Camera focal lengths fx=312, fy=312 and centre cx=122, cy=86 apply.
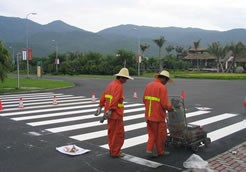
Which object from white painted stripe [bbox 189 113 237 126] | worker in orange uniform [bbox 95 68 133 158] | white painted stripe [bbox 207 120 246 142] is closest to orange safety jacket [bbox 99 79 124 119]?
worker in orange uniform [bbox 95 68 133 158]

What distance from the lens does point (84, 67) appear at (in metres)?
60.6

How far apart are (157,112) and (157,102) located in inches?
7.7

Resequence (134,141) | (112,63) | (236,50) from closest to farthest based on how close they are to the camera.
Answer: (134,141), (112,63), (236,50)

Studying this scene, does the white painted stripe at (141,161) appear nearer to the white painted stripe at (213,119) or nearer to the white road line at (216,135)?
the white road line at (216,135)

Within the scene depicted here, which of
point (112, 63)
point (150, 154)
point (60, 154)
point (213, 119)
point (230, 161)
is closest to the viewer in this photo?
point (230, 161)

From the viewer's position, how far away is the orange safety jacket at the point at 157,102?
604 centimetres

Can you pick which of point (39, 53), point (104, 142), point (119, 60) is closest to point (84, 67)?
point (119, 60)

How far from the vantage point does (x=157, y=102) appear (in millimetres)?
6094

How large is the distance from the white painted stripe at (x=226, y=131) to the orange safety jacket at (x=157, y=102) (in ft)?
7.34

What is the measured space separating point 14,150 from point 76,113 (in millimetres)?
4886

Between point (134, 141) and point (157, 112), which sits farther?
point (134, 141)

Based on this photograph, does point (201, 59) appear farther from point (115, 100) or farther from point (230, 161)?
point (115, 100)

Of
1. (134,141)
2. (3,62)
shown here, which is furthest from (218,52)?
(134,141)

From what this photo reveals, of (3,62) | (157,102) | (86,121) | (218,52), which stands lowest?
(86,121)
